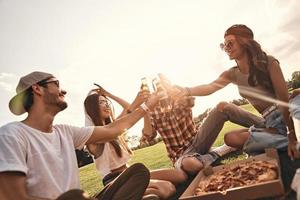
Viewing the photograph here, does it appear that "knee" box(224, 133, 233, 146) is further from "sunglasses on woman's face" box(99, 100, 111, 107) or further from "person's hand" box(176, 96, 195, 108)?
"sunglasses on woman's face" box(99, 100, 111, 107)

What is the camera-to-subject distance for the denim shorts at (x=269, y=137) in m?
5.54

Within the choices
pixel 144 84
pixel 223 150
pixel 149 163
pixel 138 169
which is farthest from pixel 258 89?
pixel 149 163

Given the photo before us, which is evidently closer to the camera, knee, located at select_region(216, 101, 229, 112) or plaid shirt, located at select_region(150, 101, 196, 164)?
knee, located at select_region(216, 101, 229, 112)

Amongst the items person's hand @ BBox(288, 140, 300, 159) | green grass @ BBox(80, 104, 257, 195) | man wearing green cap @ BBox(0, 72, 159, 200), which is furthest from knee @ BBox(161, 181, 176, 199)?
person's hand @ BBox(288, 140, 300, 159)

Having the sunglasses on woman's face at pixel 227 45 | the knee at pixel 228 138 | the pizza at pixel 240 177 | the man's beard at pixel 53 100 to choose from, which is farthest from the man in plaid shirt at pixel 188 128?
the man's beard at pixel 53 100

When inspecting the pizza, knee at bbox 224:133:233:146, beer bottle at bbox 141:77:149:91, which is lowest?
knee at bbox 224:133:233:146

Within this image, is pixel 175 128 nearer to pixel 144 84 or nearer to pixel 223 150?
pixel 223 150

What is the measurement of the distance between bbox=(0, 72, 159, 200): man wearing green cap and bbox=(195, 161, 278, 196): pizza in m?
0.87

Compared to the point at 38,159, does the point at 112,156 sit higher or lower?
lower

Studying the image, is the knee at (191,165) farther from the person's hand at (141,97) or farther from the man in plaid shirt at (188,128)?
the person's hand at (141,97)

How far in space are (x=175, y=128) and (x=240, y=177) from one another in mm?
2527

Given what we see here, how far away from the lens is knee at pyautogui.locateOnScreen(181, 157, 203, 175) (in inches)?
244

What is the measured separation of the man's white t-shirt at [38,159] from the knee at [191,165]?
7.96ft

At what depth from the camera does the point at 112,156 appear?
20.3 ft
